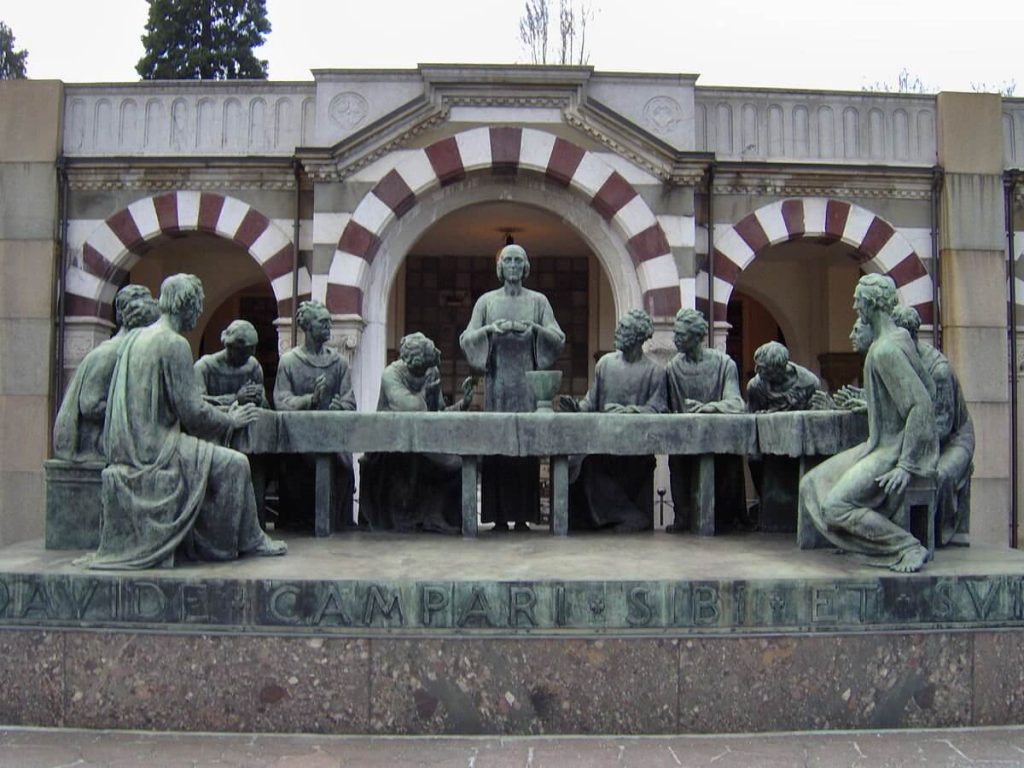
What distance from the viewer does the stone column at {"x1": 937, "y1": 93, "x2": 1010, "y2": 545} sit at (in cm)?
1182

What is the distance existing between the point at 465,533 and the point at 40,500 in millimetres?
7221

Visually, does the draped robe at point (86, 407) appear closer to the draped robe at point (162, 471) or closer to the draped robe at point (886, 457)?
the draped robe at point (162, 471)

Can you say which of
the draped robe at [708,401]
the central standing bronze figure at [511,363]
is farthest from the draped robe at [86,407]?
the draped robe at [708,401]

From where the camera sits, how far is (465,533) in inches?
262

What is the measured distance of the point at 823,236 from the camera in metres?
12.1

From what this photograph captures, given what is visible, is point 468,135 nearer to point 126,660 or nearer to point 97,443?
point 97,443

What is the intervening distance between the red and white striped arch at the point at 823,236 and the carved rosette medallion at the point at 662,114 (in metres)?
1.39

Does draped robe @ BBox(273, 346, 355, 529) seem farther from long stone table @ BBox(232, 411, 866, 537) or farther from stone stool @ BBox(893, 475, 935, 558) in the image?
stone stool @ BBox(893, 475, 935, 558)

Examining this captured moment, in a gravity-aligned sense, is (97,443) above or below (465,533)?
above

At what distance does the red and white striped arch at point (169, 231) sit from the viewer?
11938mm

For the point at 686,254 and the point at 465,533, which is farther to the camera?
the point at 686,254

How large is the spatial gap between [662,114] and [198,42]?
58.2 feet

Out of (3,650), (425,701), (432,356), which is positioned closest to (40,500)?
(432,356)

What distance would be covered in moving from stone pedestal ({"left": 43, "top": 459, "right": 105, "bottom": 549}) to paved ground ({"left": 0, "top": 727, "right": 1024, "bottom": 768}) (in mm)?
1380
